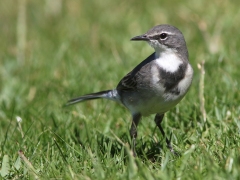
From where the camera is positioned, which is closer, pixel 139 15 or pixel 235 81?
pixel 235 81

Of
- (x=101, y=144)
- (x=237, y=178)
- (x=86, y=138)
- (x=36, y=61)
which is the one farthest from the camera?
(x=36, y=61)

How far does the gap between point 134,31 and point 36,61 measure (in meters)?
2.06

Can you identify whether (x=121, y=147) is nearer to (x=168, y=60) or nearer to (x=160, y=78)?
(x=160, y=78)

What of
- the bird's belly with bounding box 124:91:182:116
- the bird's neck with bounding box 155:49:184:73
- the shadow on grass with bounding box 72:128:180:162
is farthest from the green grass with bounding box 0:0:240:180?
the bird's neck with bounding box 155:49:184:73

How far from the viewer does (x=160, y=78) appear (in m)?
5.30

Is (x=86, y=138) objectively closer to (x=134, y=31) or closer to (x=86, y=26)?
(x=134, y=31)

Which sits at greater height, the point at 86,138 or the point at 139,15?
the point at 139,15

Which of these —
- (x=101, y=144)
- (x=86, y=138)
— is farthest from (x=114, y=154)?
(x=86, y=138)

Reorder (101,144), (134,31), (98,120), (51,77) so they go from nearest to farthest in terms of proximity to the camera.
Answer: (101,144)
(98,120)
(51,77)
(134,31)

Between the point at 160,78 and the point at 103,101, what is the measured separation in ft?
6.30

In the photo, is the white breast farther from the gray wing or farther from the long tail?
the long tail

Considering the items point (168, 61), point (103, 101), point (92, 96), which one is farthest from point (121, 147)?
point (103, 101)

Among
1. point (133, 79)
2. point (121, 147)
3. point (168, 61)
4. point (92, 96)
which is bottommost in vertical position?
point (121, 147)

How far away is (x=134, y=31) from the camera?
977 cm
